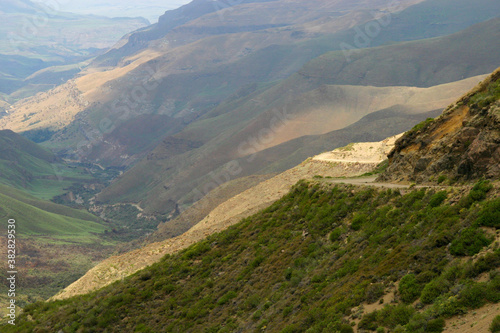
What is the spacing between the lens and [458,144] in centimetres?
2283

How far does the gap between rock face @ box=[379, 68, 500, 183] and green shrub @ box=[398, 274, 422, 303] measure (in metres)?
6.80

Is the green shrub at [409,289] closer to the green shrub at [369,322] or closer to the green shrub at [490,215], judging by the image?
the green shrub at [369,322]

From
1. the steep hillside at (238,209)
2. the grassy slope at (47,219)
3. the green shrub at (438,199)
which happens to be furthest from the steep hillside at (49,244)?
the green shrub at (438,199)

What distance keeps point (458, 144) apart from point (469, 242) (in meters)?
9.20

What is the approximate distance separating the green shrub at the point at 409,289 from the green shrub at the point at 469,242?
164 centimetres

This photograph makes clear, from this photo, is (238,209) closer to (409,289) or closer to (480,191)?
(480,191)

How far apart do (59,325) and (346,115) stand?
162 meters

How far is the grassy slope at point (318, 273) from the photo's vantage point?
14.4 m

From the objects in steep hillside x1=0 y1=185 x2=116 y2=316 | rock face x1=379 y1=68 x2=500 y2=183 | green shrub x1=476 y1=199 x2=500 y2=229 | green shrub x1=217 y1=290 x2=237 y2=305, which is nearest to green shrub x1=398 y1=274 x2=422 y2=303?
green shrub x1=476 y1=199 x2=500 y2=229

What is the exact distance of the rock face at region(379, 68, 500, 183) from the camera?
66.1 ft

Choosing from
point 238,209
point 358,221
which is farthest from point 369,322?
point 238,209

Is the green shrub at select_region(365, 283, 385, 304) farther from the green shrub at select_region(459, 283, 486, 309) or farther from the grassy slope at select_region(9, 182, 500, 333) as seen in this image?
the green shrub at select_region(459, 283, 486, 309)

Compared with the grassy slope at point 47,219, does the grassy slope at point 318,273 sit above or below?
above

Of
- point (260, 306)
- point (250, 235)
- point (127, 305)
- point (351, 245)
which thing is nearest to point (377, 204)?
point (351, 245)
